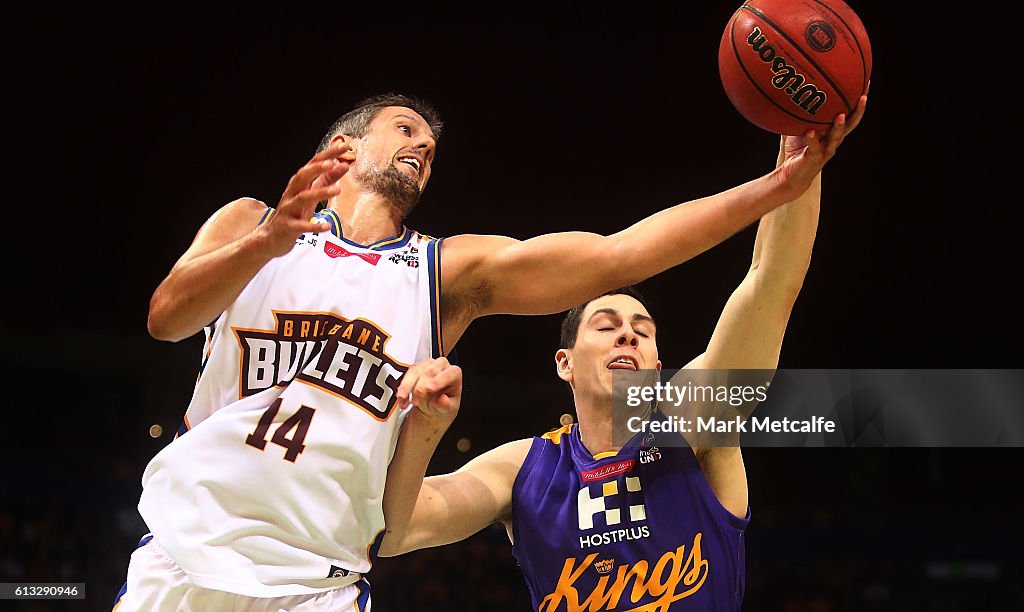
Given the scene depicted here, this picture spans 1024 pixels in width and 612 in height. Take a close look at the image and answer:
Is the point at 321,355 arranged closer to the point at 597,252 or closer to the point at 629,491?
the point at 597,252

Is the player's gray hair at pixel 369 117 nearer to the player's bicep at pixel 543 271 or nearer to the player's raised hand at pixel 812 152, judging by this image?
the player's bicep at pixel 543 271

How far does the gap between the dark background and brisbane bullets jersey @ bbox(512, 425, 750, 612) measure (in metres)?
5.44

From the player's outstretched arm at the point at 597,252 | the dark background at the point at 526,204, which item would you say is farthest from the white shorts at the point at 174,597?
the dark background at the point at 526,204

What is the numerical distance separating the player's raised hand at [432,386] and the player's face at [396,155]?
681 millimetres

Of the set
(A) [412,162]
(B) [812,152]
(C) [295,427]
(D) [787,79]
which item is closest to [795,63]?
(D) [787,79]

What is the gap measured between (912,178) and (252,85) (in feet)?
20.0

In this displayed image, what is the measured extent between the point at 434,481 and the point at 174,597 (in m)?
1.25

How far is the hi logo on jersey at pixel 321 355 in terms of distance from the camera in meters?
2.62

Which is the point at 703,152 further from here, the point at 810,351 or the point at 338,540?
the point at 338,540

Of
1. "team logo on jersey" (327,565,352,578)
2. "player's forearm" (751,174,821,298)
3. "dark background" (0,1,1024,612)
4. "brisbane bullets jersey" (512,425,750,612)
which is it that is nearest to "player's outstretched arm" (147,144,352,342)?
"team logo on jersey" (327,565,352,578)

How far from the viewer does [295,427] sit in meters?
2.55

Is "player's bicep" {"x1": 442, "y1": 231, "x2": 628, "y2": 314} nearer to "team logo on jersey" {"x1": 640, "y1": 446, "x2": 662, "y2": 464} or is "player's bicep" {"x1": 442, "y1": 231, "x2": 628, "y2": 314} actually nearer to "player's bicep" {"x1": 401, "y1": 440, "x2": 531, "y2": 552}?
"player's bicep" {"x1": 401, "y1": 440, "x2": 531, "y2": 552}

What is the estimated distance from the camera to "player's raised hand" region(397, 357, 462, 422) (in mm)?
2420

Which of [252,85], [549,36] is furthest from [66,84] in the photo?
[549,36]
